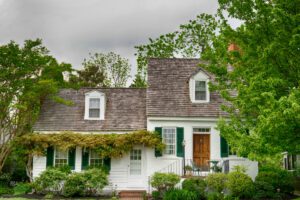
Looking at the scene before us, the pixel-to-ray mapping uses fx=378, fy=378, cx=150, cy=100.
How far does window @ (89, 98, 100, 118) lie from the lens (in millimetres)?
23719

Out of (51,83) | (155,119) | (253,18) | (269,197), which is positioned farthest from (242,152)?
(51,83)

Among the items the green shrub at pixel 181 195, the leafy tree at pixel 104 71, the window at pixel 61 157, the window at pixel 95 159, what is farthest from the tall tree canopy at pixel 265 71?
the leafy tree at pixel 104 71

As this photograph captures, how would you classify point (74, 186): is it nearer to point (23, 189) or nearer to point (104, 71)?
point (23, 189)

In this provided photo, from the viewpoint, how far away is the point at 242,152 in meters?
12.9

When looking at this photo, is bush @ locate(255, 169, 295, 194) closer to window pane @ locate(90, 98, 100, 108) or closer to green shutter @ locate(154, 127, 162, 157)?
green shutter @ locate(154, 127, 162, 157)

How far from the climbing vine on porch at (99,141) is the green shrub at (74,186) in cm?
188

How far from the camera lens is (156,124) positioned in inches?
857

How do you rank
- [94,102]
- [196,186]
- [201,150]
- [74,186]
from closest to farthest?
[196,186] < [74,186] < [201,150] < [94,102]

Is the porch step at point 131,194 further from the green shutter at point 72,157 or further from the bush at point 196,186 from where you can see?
the green shutter at point 72,157

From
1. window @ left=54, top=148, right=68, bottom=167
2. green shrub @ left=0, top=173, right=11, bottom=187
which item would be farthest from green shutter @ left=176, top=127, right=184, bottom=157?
green shrub @ left=0, top=173, right=11, bottom=187

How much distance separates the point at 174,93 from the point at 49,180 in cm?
884

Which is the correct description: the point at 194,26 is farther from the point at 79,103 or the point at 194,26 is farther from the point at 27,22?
the point at 27,22

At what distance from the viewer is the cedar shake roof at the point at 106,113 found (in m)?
22.9

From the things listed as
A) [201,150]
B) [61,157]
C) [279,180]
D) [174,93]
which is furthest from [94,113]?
[279,180]
